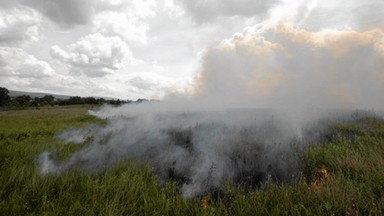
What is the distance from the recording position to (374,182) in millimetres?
5238

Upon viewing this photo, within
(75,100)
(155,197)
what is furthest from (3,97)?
(155,197)

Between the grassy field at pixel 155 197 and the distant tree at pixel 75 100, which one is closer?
the grassy field at pixel 155 197

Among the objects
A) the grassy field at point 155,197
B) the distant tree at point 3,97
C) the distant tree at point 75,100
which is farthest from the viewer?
the distant tree at point 75,100

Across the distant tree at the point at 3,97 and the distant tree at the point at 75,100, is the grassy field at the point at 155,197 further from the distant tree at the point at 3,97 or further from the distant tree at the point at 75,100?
the distant tree at the point at 3,97

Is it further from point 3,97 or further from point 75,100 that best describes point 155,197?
point 3,97

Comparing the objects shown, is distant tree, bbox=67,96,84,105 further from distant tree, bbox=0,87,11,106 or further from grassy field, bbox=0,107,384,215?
grassy field, bbox=0,107,384,215

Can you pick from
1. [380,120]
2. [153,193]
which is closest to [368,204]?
[153,193]

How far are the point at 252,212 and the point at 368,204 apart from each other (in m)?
1.88

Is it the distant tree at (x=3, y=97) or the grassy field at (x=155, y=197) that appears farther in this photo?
the distant tree at (x=3, y=97)

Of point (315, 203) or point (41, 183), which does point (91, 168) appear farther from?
point (315, 203)

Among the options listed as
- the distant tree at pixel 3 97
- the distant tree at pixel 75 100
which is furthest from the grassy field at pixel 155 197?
the distant tree at pixel 3 97

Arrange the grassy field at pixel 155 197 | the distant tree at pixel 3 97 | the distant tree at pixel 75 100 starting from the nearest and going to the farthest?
the grassy field at pixel 155 197
the distant tree at pixel 3 97
the distant tree at pixel 75 100

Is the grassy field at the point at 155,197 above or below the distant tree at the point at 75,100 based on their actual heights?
below

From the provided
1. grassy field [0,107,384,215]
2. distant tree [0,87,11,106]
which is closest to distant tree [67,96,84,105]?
distant tree [0,87,11,106]
